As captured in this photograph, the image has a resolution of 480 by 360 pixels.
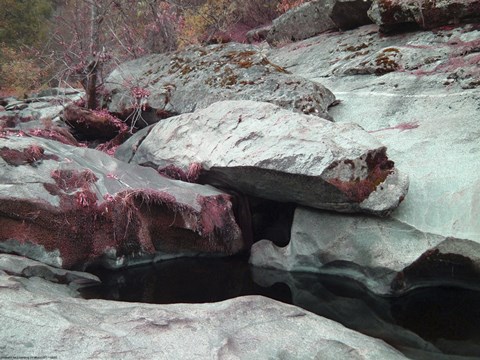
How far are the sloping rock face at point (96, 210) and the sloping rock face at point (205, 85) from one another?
2.65 m

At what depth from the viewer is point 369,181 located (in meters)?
6.85

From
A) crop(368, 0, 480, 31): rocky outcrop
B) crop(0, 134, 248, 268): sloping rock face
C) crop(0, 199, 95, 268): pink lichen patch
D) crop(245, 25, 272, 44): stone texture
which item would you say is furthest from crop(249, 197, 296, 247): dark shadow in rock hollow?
crop(245, 25, 272, 44): stone texture

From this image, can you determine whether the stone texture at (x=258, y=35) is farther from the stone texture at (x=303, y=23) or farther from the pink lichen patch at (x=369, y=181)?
the pink lichen patch at (x=369, y=181)

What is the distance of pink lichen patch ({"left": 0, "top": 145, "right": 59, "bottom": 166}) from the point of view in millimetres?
7093

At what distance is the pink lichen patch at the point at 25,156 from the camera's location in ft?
23.3

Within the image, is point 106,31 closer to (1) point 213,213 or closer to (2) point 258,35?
(2) point 258,35

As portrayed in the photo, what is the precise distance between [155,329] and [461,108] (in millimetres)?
6419

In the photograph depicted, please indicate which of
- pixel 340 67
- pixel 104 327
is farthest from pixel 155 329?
pixel 340 67

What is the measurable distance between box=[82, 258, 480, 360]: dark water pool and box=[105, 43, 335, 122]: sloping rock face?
3.66 metres

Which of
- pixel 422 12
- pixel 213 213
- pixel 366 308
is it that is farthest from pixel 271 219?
pixel 422 12

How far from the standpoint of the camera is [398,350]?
15.9ft

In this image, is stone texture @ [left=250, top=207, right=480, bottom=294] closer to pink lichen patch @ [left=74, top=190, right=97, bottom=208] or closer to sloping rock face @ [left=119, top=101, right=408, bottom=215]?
sloping rock face @ [left=119, top=101, right=408, bottom=215]

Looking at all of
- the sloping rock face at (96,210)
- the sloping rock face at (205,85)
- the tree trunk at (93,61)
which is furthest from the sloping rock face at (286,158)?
the tree trunk at (93,61)

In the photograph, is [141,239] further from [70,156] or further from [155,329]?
[155,329]
